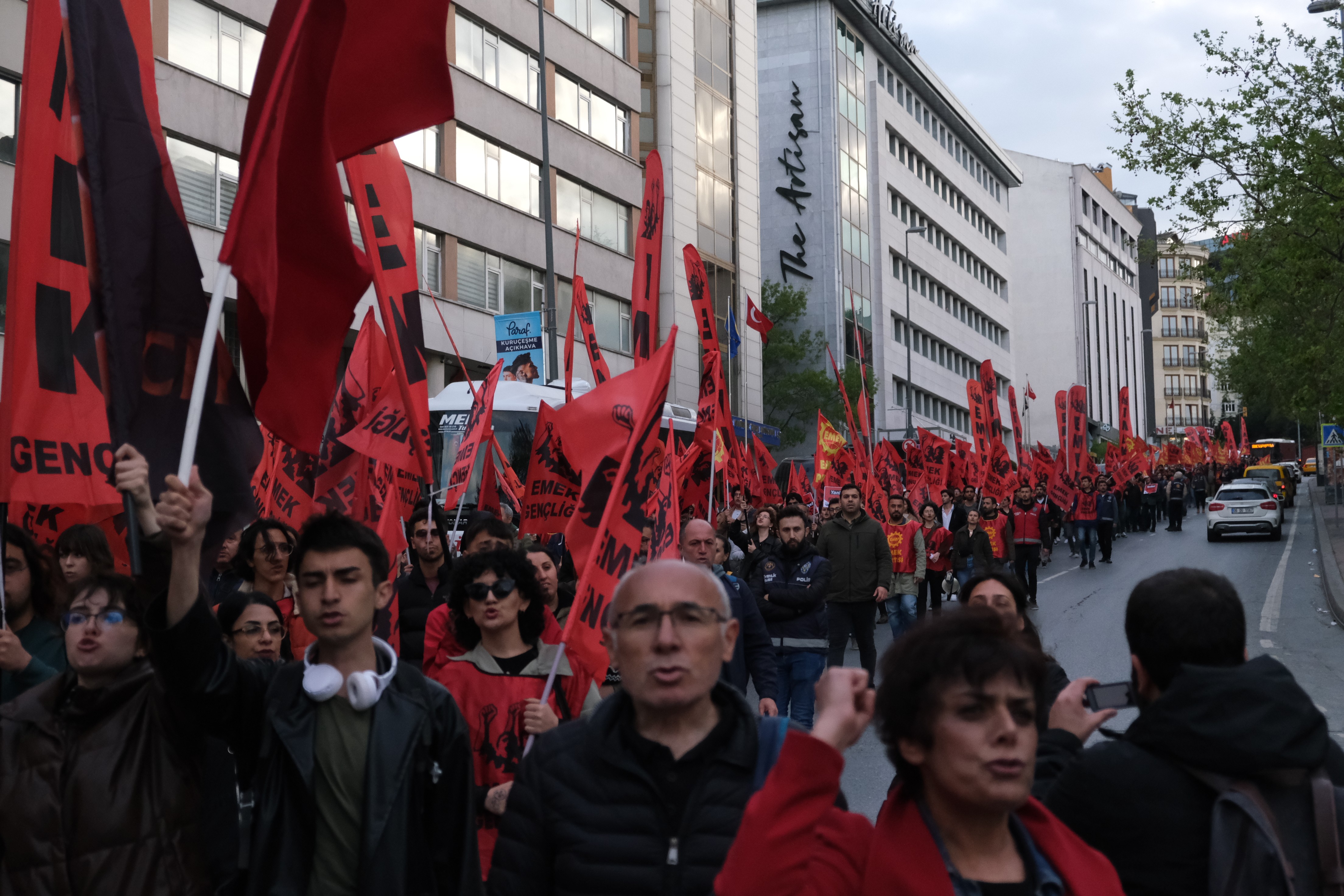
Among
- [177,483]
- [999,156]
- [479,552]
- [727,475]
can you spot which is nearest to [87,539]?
[479,552]

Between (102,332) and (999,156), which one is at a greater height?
(999,156)

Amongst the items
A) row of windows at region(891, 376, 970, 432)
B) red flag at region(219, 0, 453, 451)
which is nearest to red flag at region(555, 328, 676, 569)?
red flag at region(219, 0, 453, 451)

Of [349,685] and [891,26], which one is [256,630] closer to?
[349,685]

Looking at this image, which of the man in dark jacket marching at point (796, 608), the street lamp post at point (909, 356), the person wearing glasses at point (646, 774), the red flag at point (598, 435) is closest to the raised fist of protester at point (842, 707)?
the person wearing glasses at point (646, 774)

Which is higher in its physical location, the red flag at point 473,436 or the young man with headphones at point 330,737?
the red flag at point 473,436

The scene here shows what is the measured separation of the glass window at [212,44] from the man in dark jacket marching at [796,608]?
57.3ft

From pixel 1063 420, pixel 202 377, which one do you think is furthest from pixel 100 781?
pixel 1063 420

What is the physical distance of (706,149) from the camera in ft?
147

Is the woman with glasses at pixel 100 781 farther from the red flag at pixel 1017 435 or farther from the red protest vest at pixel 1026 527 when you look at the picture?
the red flag at pixel 1017 435

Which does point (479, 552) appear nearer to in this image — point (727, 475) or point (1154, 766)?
point (1154, 766)

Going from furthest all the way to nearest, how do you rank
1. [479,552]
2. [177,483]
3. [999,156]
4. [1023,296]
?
[1023,296] → [999,156] → [479,552] → [177,483]

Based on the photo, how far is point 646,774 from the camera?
282 cm

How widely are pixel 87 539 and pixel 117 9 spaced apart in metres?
2.01

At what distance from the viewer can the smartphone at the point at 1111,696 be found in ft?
10.0
